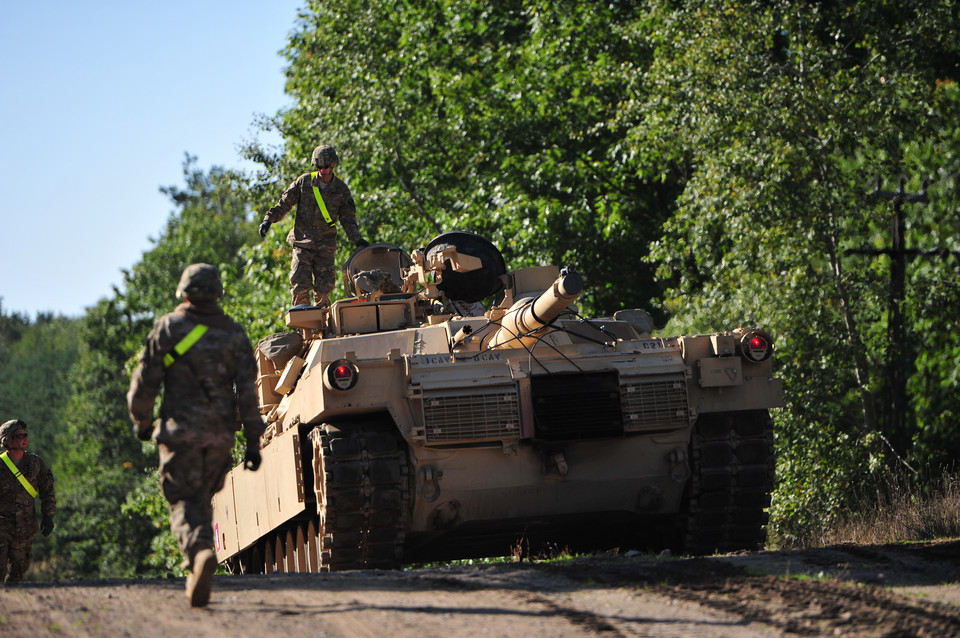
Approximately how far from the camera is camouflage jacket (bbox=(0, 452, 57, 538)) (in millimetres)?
13008

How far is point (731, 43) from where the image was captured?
19.2 metres

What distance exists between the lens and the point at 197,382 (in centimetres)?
799

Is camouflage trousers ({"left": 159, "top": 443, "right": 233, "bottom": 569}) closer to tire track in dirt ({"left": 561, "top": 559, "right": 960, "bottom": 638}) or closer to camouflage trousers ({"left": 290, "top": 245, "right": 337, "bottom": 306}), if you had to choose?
tire track in dirt ({"left": 561, "top": 559, "right": 960, "bottom": 638})

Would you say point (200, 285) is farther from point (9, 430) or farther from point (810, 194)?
point (810, 194)

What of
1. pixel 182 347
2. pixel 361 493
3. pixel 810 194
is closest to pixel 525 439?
pixel 361 493

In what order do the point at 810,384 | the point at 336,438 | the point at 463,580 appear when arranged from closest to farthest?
1. the point at 463,580
2. the point at 336,438
3. the point at 810,384

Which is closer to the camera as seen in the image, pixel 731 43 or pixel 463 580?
pixel 463 580

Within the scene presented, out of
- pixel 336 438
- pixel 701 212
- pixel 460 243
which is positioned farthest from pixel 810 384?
pixel 336 438

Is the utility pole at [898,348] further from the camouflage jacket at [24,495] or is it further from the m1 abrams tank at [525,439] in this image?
the camouflage jacket at [24,495]

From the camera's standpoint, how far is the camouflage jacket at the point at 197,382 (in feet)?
25.9

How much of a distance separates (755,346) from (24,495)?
699cm

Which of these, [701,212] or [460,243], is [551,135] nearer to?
[701,212]

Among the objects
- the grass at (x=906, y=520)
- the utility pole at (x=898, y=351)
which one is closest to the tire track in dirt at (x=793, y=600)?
the grass at (x=906, y=520)

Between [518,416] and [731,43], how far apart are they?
10.1 metres
